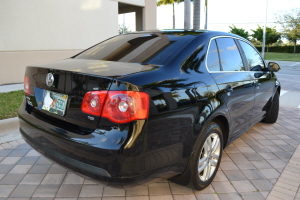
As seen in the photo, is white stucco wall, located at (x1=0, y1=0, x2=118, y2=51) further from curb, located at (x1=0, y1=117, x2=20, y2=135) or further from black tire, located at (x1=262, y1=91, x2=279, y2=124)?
black tire, located at (x1=262, y1=91, x2=279, y2=124)

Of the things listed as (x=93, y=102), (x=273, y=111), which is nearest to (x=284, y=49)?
(x=273, y=111)

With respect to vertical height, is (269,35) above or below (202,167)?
above

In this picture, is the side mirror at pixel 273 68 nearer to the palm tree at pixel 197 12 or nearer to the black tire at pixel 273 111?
the black tire at pixel 273 111

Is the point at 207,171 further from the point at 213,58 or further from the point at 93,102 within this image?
the point at 93,102

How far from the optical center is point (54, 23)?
8.73 meters

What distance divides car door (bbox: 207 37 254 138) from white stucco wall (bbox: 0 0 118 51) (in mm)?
6939

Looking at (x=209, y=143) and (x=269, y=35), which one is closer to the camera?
(x=209, y=143)

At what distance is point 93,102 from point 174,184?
1.40 m

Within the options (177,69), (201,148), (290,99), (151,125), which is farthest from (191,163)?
(290,99)

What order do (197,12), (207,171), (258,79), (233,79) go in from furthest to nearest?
(197,12)
(258,79)
(233,79)
(207,171)

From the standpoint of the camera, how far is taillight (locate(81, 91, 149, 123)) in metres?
1.86

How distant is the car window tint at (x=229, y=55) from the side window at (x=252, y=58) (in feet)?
0.93

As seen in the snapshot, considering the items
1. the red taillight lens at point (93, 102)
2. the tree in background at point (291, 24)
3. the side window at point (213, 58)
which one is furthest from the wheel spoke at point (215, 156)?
the tree in background at point (291, 24)

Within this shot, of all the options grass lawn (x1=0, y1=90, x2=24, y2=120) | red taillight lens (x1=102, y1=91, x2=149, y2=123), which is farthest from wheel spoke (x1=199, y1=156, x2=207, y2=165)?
grass lawn (x1=0, y1=90, x2=24, y2=120)
